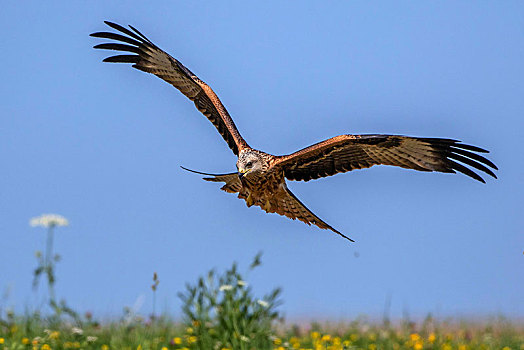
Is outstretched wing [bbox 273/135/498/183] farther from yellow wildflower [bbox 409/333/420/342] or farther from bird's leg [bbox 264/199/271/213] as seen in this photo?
yellow wildflower [bbox 409/333/420/342]

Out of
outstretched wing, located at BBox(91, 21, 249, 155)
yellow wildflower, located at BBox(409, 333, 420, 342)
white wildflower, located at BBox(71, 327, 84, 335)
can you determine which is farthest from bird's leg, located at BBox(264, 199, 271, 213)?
white wildflower, located at BBox(71, 327, 84, 335)

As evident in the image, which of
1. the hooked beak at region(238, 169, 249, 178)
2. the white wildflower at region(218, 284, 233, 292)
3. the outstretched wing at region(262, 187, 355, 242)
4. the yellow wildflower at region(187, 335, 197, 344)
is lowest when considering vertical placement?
the yellow wildflower at region(187, 335, 197, 344)

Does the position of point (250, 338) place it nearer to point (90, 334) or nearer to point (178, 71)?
point (90, 334)

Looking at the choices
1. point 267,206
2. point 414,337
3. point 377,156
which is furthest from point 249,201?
point 414,337

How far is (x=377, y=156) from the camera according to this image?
6.49m

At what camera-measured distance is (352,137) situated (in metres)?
→ 5.93

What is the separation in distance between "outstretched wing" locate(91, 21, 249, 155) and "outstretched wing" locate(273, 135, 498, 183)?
1.03m

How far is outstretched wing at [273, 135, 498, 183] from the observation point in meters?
5.96

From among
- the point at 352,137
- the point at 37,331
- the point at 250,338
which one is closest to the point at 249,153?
the point at 352,137

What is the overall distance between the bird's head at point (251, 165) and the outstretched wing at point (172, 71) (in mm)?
686

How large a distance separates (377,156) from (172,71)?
11.1 ft

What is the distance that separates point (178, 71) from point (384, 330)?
4416 millimetres

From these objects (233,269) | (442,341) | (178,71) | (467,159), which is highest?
(178,71)

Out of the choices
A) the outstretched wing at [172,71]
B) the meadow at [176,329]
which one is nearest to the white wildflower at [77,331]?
the meadow at [176,329]
